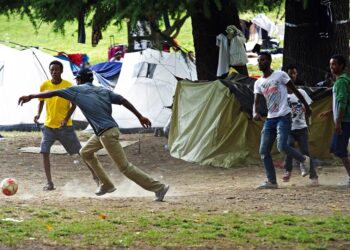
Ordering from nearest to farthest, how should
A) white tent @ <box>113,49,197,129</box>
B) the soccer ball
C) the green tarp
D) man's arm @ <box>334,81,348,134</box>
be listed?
the soccer ball
man's arm @ <box>334,81,348,134</box>
the green tarp
white tent @ <box>113,49,197,129</box>

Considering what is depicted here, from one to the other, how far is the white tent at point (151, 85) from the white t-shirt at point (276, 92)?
29.5 ft

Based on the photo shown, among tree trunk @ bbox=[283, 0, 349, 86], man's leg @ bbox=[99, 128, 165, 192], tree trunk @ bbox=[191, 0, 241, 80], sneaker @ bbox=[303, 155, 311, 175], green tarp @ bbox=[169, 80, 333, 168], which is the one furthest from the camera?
tree trunk @ bbox=[191, 0, 241, 80]

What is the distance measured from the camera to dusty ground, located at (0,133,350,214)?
9.98m

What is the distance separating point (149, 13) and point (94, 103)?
2454 mm

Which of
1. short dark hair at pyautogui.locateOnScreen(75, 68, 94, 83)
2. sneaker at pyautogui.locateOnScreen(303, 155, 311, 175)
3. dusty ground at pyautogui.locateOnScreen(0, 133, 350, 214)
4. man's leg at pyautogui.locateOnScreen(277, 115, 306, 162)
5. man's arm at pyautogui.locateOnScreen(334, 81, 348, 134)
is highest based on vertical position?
short dark hair at pyautogui.locateOnScreen(75, 68, 94, 83)

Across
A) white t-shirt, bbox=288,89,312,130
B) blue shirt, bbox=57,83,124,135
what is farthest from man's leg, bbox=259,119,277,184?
blue shirt, bbox=57,83,124,135

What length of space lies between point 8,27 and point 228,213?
3838 cm

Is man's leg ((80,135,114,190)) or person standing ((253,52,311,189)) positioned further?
person standing ((253,52,311,189))

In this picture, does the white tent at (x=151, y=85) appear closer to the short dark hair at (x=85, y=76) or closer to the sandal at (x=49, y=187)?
the sandal at (x=49, y=187)

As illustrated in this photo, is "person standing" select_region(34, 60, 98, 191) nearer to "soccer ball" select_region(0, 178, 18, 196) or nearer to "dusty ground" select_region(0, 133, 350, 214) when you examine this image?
"dusty ground" select_region(0, 133, 350, 214)

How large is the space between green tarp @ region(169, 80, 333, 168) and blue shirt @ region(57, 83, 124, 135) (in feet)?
13.8

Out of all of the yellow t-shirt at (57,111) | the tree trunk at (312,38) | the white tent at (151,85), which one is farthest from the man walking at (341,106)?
the white tent at (151,85)

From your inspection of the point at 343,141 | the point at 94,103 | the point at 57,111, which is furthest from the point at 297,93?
the point at 57,111

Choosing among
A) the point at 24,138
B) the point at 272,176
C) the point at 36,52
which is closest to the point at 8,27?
the point at 36,52
